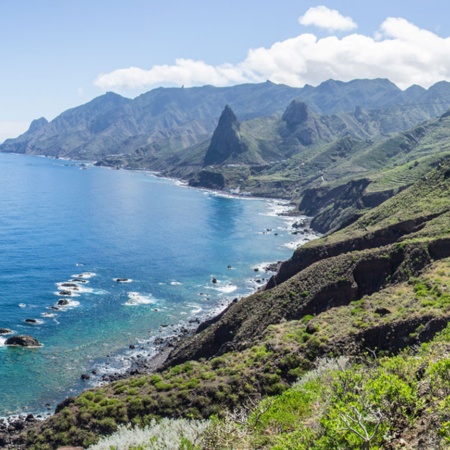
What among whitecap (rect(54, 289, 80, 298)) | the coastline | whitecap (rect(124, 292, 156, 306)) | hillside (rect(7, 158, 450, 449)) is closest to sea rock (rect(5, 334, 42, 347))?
the coastline

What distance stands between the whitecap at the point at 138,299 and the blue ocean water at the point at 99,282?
23 cm

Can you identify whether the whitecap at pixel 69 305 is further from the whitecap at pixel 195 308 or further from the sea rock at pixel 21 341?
the whitecap at pixel 195 308

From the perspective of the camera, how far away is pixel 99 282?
385ft

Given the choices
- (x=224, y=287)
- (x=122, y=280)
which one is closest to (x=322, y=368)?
(x=224, y=287)

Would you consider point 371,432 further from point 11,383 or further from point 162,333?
point 162,333

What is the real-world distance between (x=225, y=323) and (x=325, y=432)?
166 feet

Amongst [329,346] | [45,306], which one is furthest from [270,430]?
[45,306]

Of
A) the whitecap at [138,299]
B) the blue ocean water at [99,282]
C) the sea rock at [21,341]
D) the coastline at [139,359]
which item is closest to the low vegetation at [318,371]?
the coastline at [139,359]

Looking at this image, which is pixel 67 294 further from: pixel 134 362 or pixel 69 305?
pixel 134 362

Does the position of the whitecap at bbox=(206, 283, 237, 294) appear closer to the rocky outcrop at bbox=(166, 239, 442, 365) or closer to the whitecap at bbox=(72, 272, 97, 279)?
the whitecap at bbox=(72, 272, 97, 279)

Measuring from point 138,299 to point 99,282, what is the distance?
15.8 metres

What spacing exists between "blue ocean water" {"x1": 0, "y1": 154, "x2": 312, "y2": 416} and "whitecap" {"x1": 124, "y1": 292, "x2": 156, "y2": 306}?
23 cm

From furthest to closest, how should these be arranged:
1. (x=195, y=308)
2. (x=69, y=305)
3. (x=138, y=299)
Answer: (x=138, y=299) < (x=195, y=308) < (x=69, y=305)

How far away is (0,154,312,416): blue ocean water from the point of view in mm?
75812
